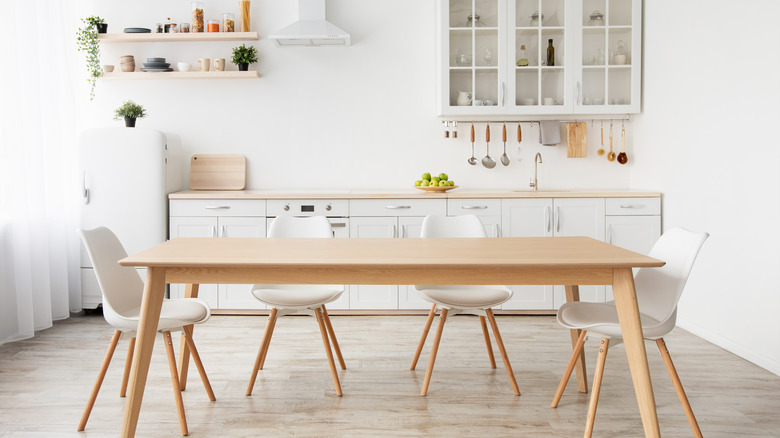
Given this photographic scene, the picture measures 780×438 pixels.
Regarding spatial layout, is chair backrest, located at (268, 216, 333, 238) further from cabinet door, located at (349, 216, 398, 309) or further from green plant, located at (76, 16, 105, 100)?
green plant, located at (76, 16, 105, 100)

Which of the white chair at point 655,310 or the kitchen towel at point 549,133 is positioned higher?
the kitchen towel at point 549,133

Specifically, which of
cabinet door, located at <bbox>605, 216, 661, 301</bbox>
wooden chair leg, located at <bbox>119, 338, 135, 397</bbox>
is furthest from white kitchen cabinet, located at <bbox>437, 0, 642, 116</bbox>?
wooden chair leg, located at <bbox>119, 338, 135, 397</bbox>

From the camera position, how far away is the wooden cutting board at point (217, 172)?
478 centimetres

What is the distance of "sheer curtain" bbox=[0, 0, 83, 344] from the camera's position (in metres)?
3.69

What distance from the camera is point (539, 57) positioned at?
4.48 m

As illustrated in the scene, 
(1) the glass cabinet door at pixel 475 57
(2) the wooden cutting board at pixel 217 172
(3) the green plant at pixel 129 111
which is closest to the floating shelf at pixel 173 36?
(3) the green plant at pixel 129 111

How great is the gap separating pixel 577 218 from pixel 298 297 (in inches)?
90.6

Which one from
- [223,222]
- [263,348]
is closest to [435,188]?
[223,222]

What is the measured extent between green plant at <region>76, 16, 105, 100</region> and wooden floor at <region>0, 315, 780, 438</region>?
2.01 m

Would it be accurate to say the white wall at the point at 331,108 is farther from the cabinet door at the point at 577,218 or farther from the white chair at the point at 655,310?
the white chair at the point at 655,310

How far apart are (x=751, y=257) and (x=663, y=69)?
157 cm

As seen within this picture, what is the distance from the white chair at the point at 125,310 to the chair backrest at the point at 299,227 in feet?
2.13

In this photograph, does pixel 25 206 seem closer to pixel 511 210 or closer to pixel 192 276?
pixel 192 276

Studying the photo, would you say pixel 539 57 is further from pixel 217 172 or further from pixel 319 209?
pixel 217 172
